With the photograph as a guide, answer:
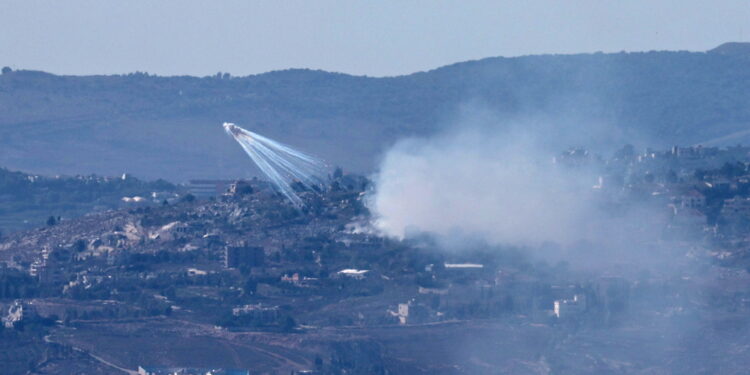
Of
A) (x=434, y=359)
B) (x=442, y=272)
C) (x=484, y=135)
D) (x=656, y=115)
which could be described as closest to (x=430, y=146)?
(x=484, y=135)

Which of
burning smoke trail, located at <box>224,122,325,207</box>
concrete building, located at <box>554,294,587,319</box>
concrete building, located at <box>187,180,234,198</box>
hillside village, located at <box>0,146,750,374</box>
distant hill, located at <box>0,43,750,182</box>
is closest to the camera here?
hillside village, located at <box>0,146,750,374</box>

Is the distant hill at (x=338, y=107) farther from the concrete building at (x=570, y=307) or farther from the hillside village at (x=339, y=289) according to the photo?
the concrete building at (x=570, y=307)

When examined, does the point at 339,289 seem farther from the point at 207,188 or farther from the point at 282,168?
the point at 207,188

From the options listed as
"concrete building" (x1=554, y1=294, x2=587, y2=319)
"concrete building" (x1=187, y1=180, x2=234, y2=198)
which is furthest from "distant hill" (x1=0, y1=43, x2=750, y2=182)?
"concrete building" (x1=554, y1=294, x2=587, y2=319)

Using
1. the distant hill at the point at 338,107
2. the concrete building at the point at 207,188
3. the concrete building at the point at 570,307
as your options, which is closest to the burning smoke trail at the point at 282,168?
the concrete building at the point at 207,188

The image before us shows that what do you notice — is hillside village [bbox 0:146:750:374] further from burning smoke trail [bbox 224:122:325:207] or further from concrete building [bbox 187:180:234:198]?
concrete building [bbox 187:180:234:198]
